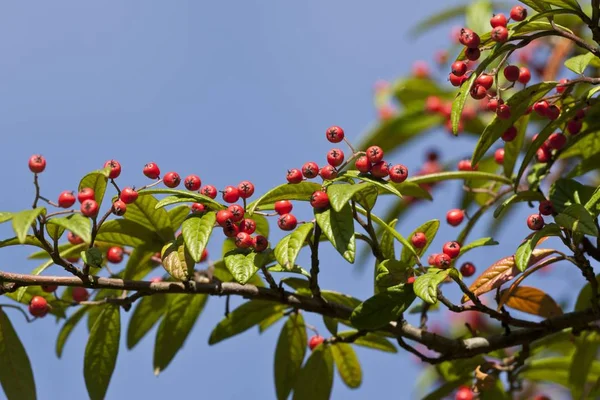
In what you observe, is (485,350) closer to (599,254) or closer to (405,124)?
(599,254)

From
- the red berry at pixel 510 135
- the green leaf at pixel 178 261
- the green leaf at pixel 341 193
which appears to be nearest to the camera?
the green leaf at pixel 341 193

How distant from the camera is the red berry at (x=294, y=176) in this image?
8.95 ft

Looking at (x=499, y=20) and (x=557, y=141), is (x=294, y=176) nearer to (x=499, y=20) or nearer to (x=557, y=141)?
(x=499, y=20)

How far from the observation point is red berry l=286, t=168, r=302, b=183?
2.73 m

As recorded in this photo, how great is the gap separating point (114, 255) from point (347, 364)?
1.12 meters

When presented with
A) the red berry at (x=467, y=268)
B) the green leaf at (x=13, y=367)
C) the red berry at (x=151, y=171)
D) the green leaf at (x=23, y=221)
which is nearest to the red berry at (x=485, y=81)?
the red berry at (x=467, y=268)

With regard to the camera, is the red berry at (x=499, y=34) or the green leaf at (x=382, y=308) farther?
the green leaf at (x=382, y=308)

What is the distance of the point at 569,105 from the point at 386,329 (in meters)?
1.06

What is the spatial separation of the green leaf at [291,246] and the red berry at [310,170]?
0.16 metres

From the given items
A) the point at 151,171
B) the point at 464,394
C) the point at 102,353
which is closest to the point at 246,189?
the point at 151,171

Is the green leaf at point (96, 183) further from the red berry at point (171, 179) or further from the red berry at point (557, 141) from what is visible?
the red berry at point (557, 141)

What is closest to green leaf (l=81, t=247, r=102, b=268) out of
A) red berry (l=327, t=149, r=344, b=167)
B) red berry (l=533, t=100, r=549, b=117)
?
red berry (l=327, t=149, r=344, b=167)

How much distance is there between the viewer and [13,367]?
312cm

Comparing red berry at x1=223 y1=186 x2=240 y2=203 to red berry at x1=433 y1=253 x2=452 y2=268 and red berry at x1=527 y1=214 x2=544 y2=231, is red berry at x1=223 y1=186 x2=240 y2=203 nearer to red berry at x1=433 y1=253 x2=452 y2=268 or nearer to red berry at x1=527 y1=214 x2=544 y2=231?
red berry at x1=433 y1=253 x2=452 y2=268
